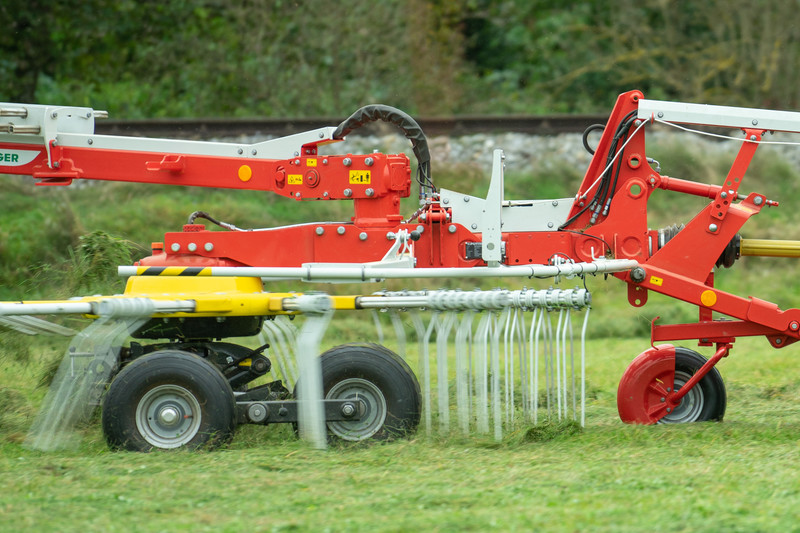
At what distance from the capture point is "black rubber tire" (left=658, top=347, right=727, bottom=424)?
7207mm

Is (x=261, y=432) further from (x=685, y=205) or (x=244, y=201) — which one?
(x=685, y=205)

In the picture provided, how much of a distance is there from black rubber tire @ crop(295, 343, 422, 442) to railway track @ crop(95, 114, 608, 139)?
1032cm

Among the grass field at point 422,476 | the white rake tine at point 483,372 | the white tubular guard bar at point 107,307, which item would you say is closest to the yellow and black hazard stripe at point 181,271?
the white tubular guard bar at point 107,307

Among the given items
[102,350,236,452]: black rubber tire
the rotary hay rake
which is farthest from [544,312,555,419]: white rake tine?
[102,350,236,452]: black rubber tire

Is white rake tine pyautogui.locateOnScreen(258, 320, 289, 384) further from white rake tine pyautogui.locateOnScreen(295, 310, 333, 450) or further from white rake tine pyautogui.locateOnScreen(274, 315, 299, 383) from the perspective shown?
white rake tine pyautogui.locateOnScreen(295, 310, 333, 450)

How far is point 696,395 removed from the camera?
7266mm

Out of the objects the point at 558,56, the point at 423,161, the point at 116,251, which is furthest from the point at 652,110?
the point at 558,56

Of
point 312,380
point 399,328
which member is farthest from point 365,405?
point 399,328

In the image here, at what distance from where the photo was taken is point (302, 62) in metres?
21.2

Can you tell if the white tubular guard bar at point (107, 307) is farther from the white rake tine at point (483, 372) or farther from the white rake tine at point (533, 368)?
the white rake tine at point (533, 368)

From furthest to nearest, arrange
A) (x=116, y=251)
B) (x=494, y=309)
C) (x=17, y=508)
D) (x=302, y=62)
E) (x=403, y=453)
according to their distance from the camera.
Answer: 1. (x=302, y=62)
2. (x=116, y=251)
3. (x=494, y=309)
4. (x=403, y=453)
5. (x=17, y=508)

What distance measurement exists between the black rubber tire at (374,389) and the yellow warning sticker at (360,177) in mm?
1209

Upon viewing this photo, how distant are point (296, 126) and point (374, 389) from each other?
35.0ft

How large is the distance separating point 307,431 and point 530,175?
10888mm
